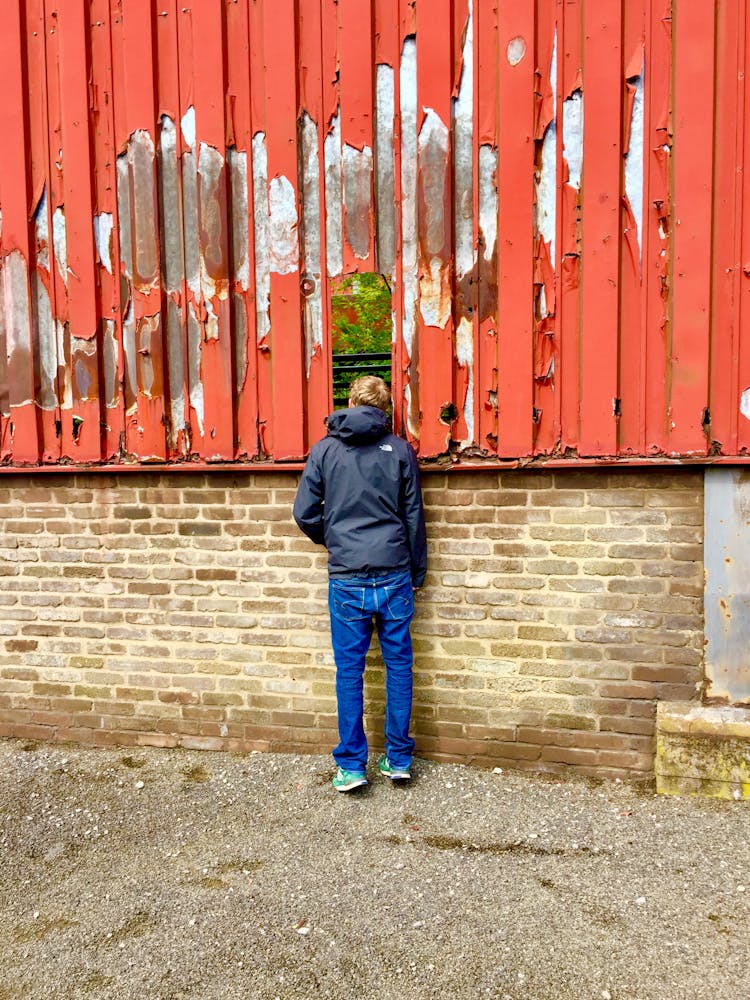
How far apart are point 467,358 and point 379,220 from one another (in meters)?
0.90

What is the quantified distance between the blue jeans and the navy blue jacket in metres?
0.13

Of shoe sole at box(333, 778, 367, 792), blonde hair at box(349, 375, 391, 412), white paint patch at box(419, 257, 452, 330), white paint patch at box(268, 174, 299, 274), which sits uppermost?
white paint patch at box(268, 174, 299, 274)

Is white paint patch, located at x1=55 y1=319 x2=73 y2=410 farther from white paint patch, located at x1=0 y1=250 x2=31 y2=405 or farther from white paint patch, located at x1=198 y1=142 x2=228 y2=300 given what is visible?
white paint patch, located at x1=198 y1=142 x2=228 y2=300

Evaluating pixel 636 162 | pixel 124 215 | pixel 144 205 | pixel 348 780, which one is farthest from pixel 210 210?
pixel 348 780

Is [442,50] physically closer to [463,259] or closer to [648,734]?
[463,259]

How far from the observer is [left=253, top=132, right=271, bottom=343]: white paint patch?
4.20 meters

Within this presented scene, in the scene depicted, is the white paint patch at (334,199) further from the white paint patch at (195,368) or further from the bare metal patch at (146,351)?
the bare metal patch at (146,351)

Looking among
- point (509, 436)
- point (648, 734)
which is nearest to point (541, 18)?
point (509, 436)

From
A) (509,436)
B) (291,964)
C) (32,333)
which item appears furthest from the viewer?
(32,333)

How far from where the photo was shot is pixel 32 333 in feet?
15.0

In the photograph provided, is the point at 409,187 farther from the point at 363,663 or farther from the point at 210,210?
the point at 363,663

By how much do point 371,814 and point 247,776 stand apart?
2.64ft

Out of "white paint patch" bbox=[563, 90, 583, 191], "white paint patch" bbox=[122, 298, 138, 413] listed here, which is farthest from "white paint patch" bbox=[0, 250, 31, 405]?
"white paint patch" bbox=[563, 90, 583, 191]

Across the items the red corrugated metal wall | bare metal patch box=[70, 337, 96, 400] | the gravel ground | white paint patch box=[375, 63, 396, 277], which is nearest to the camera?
the gravel ground
